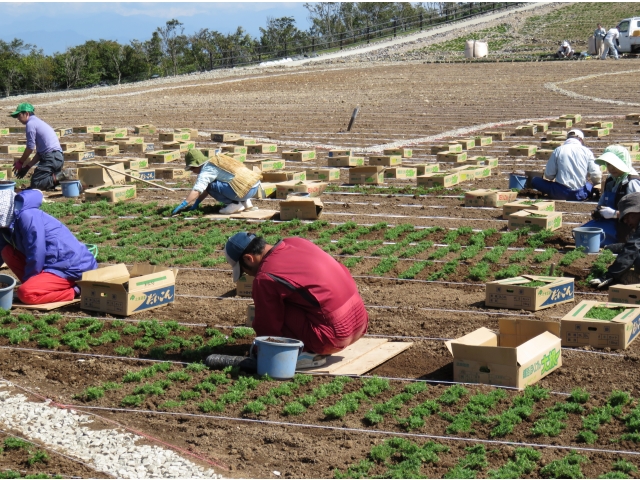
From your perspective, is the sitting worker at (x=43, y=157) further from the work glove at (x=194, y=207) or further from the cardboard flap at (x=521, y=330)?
the cardboard flap at (x=521, y=330)

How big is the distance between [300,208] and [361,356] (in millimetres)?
5404

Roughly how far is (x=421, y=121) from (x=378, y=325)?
51.5ft

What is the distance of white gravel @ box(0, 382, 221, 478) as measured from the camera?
5.23 metres

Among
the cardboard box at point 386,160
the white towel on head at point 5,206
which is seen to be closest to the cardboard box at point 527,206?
the cardboard box at point 386,160

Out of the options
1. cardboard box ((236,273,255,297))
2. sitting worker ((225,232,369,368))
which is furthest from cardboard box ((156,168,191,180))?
sitting worker ((225,232,369,368))

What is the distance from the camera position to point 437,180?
46.2 feet

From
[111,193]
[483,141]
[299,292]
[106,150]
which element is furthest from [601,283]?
[106,150]

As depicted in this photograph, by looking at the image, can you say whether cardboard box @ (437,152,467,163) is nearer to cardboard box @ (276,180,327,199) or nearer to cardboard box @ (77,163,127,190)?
cardboard box @ (276,180,327,199)

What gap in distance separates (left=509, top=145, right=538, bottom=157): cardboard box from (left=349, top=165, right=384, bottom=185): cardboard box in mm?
3582

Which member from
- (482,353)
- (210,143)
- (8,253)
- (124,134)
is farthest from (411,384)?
(124,134)

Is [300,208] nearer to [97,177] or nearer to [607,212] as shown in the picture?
[607,212]

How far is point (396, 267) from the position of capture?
9.80 metres

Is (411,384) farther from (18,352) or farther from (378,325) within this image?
(18,352)

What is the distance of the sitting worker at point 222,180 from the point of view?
12.2 metres
